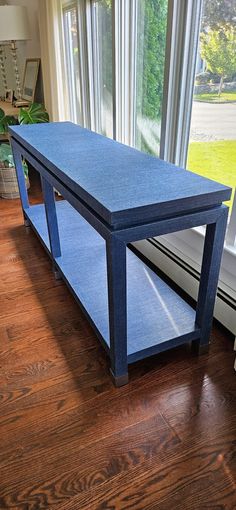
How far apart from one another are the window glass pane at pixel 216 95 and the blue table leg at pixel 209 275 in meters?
0.41

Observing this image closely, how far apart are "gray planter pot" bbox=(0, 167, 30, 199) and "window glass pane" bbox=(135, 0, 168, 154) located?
53.3 inches

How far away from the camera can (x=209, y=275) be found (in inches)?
50.3

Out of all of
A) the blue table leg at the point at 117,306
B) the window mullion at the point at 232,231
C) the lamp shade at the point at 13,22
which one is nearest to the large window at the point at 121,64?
the lamp shade at the point at 13,22

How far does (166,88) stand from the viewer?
172 cm

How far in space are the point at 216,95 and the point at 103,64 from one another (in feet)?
4.46

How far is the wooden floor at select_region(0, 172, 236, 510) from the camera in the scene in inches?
40.5

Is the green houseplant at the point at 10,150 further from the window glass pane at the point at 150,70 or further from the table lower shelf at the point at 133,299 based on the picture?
the window glass pane at the point at 150,70

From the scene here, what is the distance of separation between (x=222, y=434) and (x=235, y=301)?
539mm

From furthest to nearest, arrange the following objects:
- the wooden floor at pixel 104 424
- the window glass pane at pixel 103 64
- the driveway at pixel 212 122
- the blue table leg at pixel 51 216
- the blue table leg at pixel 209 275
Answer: the window glass pane at pixel 103 64, the blue table leg at pixel 51 216, the driveway at pixel 212 122, the blue table leg at pixel 209 275, the wooden floor at pixel 104 424

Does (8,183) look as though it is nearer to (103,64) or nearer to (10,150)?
(10,150)

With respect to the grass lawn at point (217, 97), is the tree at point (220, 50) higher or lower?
higher

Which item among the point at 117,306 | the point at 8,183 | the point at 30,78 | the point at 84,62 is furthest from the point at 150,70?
the point at 30,78

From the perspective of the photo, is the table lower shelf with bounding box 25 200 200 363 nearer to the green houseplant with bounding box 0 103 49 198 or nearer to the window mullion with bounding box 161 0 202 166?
the window mullion with bounding box 161 0 202 166

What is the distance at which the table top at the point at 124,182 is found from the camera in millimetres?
1040
